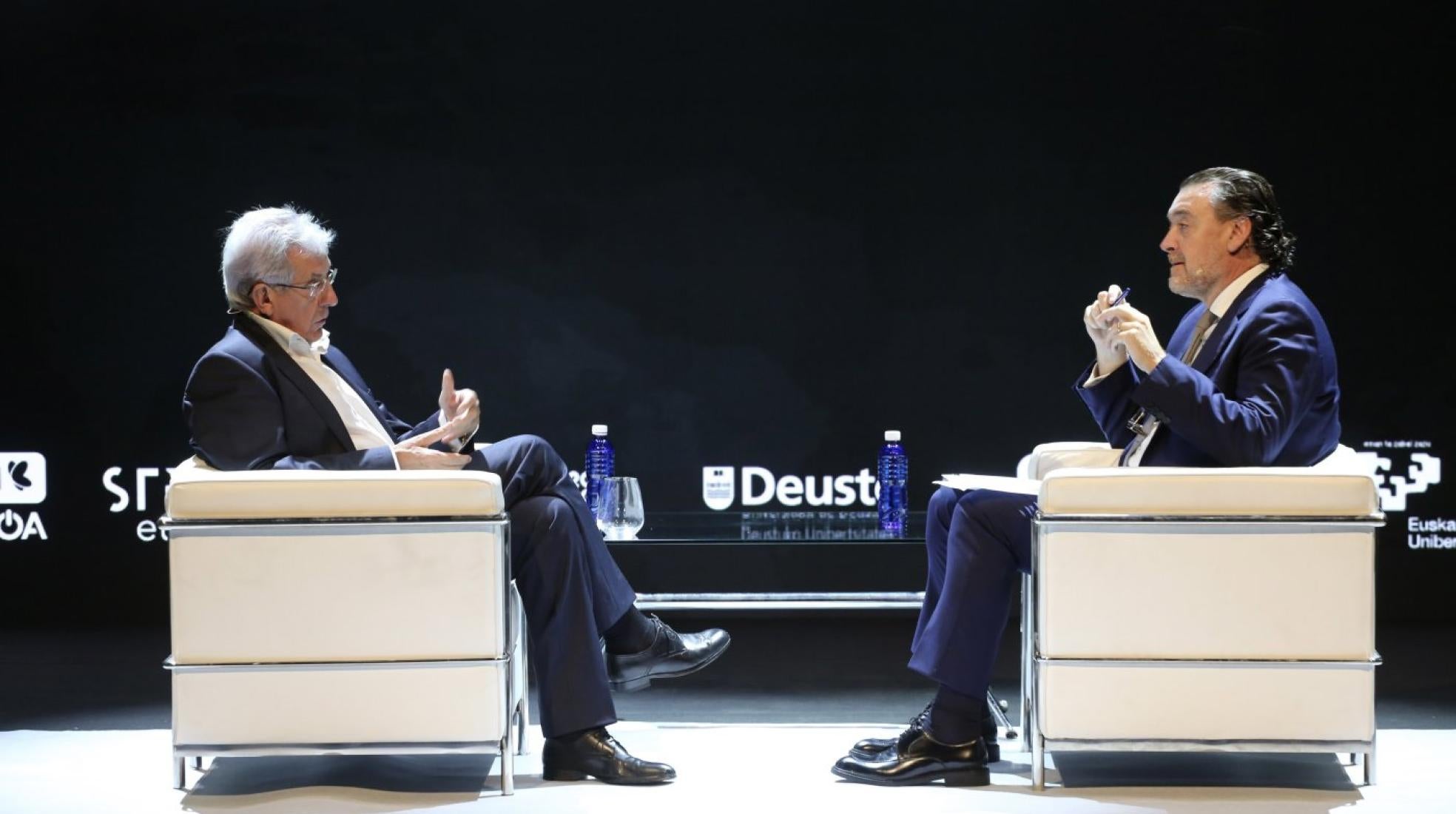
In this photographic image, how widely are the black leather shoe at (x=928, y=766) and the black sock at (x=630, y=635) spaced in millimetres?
525

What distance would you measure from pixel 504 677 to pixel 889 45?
289cm

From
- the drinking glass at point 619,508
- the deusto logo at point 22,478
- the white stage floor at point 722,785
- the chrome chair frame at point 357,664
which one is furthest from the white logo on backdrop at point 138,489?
the chrome chair frame at point 357,664

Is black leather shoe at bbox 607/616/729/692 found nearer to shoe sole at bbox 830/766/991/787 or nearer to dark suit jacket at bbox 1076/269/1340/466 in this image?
shoe sole at bbox 830/766/991/787

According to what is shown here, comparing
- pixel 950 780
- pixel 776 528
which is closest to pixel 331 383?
pixel 776 528

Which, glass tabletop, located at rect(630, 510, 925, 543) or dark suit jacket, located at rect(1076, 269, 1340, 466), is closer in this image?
dark suit jacket, located at rect(1076, 269, 1340, 466)

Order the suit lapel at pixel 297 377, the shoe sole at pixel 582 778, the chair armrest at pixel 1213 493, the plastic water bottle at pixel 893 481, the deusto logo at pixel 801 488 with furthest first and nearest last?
1. the deusto logo at pixel 801 488
2. the plastic water bottle at pixel 893 481
3. the suit lapel at pixel 297 377
4. the shoe sole at pixel 582 778
5. the chair armrest at pixel 1213 493

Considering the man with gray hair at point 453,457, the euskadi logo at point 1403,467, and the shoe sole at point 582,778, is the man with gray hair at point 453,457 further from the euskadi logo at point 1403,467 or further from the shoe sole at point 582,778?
the euskadi logo at point 1403,467

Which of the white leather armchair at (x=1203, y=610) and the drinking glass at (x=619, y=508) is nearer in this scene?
the white leather armchair at (x=1203, y=610)

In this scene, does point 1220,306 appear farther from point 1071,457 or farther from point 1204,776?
point 1204,776

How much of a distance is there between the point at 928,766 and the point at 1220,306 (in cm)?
111

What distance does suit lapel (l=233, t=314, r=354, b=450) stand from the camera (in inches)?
114

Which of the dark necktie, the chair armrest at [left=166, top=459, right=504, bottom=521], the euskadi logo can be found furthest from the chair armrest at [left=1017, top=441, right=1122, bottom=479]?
the euskadi logo

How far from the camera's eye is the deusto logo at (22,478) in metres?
4.80

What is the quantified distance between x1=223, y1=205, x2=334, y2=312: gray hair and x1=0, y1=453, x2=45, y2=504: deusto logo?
7.42 feet
